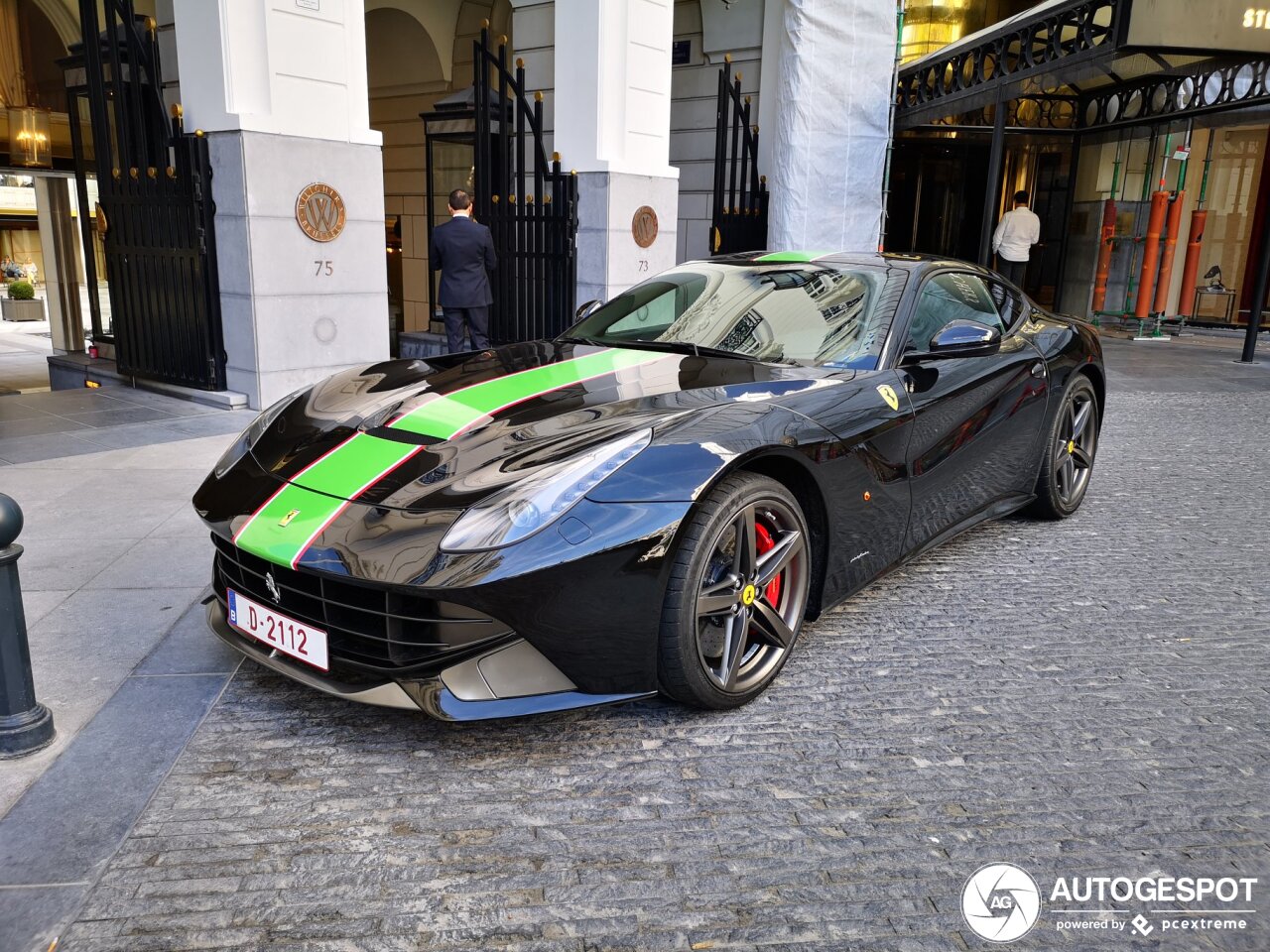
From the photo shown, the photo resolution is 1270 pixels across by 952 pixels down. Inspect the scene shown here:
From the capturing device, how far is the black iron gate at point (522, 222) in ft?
31.8

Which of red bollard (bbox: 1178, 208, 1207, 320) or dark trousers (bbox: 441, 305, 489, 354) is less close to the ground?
red bollard (bbox: 1178, 208, 1207, 320)

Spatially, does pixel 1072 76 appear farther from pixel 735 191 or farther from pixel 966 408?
pixel 966 408

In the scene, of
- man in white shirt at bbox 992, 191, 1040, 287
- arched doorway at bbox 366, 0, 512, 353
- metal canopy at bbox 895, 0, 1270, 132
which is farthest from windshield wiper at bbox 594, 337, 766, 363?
man in white shirt at bbox 992, 191, 1040, 287

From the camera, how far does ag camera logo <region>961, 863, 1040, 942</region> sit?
80.8 inches

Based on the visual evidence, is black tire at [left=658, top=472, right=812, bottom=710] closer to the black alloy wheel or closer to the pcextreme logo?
the pcextreme logo

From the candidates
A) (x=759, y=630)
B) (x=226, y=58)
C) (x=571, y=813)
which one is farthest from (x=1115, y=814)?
(x=226, y=58)

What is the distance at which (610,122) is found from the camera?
9781mm

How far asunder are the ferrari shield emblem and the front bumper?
153cm

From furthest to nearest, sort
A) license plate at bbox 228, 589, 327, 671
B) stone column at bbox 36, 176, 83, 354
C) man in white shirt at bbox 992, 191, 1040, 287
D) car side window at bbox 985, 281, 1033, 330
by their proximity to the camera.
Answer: stone column at bbox 36, 176, 83, 354 → man in white shirt at bbox 992, 191, 1040, 287 → car side window at bbox 985, 281, 1033, 330 → license plate at bbox 228, 589, 327, 671

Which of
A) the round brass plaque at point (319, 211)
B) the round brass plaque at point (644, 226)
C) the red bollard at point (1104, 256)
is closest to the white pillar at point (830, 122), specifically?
the round brass plaque at point (644, 226)

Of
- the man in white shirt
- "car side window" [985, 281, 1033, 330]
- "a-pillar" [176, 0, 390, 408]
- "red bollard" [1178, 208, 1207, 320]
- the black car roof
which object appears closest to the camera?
the black car roof

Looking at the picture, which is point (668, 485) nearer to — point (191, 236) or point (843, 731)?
point (843, 731)

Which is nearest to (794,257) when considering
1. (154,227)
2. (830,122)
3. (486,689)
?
(486,689)

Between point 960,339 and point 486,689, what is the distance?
2.20 metres
